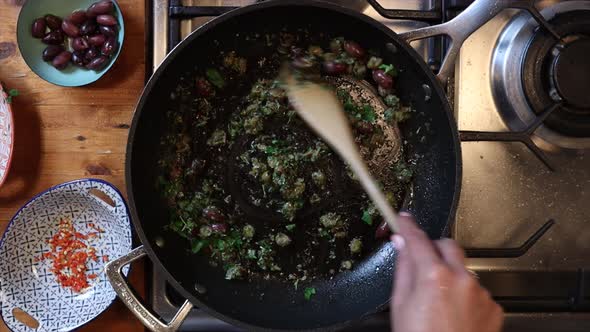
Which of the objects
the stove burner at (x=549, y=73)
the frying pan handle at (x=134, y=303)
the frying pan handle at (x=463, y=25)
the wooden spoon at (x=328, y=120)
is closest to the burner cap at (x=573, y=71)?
the stove burner at (x=549, y=73)

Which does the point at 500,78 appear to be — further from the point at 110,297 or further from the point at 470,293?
the point at 110,297

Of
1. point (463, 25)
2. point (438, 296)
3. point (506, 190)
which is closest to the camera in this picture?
point (438, 296)

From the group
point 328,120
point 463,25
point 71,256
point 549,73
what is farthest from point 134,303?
point 549,73

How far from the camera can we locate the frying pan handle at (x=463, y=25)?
94cm

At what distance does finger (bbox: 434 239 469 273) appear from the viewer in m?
0.70

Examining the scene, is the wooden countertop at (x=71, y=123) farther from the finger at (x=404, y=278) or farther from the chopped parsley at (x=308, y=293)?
the finger at (x=404, y=278)

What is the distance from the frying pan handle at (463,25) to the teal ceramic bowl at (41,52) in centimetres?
62

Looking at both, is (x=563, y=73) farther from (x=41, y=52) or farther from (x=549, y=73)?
(x=41, y=52)

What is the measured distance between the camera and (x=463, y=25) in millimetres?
955

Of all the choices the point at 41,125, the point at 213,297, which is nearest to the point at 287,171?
the point at 213,297

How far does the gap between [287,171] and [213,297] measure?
0.31 meters

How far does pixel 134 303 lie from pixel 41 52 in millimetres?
579

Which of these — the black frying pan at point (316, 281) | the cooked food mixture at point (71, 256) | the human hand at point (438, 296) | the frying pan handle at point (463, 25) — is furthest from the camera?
the cooked food mixture at point (71, 256)

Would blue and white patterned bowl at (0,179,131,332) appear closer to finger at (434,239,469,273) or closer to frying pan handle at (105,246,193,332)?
frying pan handle at (105,246,193,332)
